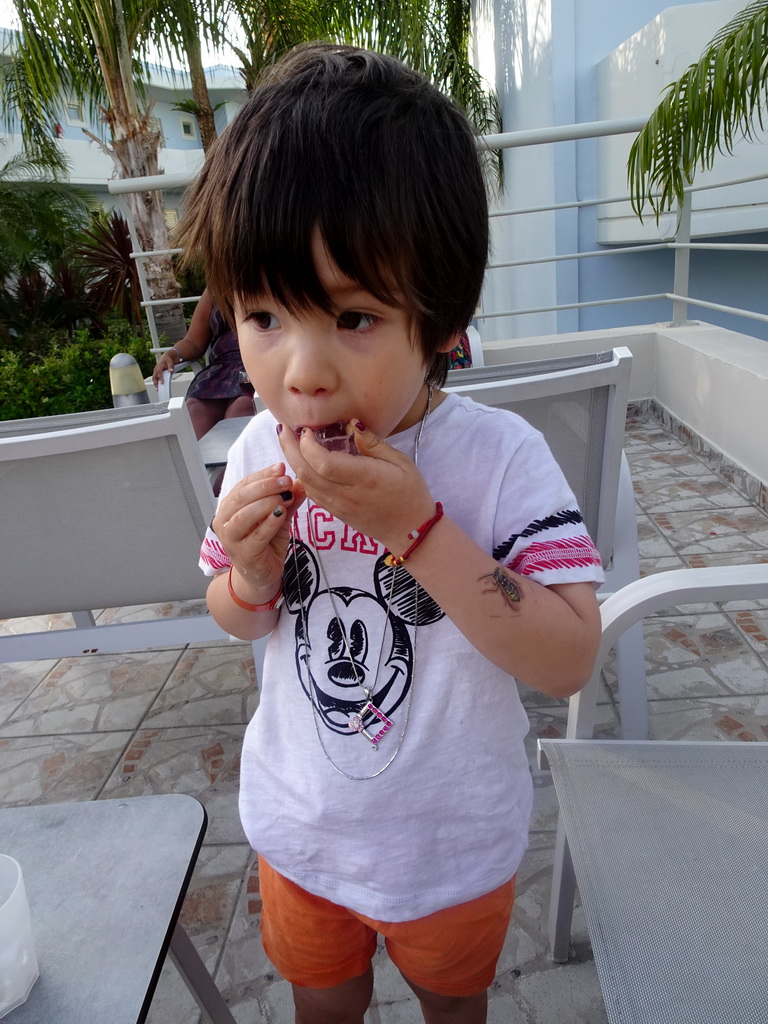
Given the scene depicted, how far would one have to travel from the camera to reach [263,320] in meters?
0.72

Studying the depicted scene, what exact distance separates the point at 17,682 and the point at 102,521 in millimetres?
1316

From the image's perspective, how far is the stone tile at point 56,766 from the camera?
6.81 ft

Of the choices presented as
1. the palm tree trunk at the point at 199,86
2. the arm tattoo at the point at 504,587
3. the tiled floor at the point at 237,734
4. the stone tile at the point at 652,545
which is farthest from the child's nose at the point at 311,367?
the palm tree trunk at the point at 199,86

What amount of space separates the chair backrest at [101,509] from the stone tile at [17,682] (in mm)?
791

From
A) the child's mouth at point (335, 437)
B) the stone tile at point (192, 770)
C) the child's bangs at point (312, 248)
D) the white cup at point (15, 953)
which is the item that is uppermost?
the child's bangs at point (312, 248)

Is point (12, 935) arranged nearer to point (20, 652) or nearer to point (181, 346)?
point (20, 652)

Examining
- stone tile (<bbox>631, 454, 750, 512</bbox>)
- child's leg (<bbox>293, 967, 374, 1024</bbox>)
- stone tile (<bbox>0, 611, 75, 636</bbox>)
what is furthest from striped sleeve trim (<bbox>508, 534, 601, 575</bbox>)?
stone tile (<bbox>631, 454, 750, 512</bbox>)

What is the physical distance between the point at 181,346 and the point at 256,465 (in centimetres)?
309

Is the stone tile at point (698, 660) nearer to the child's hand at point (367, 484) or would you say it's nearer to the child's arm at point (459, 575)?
the child's arm at point (459, 575)

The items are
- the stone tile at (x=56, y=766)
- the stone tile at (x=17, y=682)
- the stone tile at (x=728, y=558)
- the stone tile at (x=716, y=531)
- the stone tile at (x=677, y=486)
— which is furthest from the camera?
the stone tile at (x=677, y=486)

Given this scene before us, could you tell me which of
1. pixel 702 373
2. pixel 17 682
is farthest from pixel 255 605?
pixel 702 373

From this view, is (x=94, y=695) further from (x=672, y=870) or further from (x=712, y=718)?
(x=672, y=870)

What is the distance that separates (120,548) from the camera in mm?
1835

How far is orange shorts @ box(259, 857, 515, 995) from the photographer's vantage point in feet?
2.77
